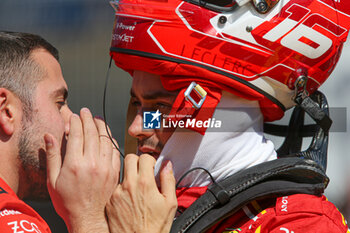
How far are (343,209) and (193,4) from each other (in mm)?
1784

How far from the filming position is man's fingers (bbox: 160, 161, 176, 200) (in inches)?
79.9

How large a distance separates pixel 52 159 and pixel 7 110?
361mm

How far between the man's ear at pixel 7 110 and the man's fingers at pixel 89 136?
338 millimetres

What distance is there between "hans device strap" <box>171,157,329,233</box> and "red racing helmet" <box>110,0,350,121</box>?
35 centimetres

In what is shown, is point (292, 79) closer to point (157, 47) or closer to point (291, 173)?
point (291, 173)

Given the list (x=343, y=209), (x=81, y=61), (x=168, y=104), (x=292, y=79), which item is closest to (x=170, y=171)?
(x=168, y=104)

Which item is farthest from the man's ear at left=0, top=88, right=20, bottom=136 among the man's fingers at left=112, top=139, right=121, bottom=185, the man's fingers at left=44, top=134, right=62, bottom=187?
the man's fingers at left=112, top=139, right=121, bottom=185

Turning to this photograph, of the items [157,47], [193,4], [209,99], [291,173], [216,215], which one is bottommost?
Answer: [216,215]

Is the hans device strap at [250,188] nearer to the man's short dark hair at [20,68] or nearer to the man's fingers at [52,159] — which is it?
the man's fingers at [52,159]

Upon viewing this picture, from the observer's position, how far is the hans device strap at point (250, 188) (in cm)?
196

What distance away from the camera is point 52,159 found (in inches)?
86.3

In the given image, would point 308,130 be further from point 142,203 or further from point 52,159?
point 52,159

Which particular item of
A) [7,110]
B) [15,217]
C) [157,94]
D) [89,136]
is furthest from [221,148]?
[7,110]

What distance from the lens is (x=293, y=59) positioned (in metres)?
2.17
